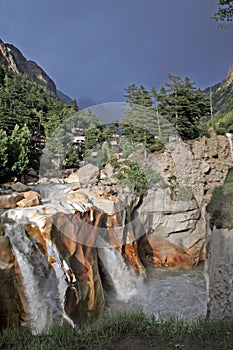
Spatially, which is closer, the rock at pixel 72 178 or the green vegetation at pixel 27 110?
the rock at pixel 72 178

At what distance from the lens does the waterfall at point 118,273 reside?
392 inches

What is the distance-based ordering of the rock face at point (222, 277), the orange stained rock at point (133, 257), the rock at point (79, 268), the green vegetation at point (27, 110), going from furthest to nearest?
the green vegetation at point (27, 110) < the orange stained rock at point (133, 257) < the rock at point (79, 268) < the rock face at point (222, 277)

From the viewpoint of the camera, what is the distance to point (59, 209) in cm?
867

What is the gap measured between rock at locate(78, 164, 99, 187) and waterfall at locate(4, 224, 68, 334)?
18.3 feet

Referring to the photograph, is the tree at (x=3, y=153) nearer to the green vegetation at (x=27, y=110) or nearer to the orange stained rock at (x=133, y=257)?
the green vegetation at (x=27, y=110)

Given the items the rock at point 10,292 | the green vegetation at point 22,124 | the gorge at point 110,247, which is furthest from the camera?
the green vegetation at point 22,124

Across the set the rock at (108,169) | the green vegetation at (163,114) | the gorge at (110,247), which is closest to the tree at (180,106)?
the green vegetation at (163,114)

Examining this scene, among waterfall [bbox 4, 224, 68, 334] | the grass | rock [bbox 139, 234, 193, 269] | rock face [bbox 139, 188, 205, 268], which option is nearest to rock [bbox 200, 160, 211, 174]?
rock face [bbox 139, 188, 205, 268]

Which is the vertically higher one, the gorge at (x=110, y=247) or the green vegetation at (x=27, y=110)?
the green vegetation at (x=27, y=110)

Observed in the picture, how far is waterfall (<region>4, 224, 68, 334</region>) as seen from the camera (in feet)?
20.8

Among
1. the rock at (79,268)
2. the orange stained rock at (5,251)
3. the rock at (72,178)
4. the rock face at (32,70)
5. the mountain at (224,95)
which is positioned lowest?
the rock at (79,268)

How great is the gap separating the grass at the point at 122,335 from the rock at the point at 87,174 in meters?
8.94

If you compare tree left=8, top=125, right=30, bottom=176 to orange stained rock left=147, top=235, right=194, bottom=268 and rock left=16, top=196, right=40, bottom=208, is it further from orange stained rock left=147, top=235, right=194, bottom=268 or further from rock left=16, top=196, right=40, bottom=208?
orange stained rock left=147, top=235, right=194, bottom=268

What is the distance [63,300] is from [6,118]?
55.6 feet
